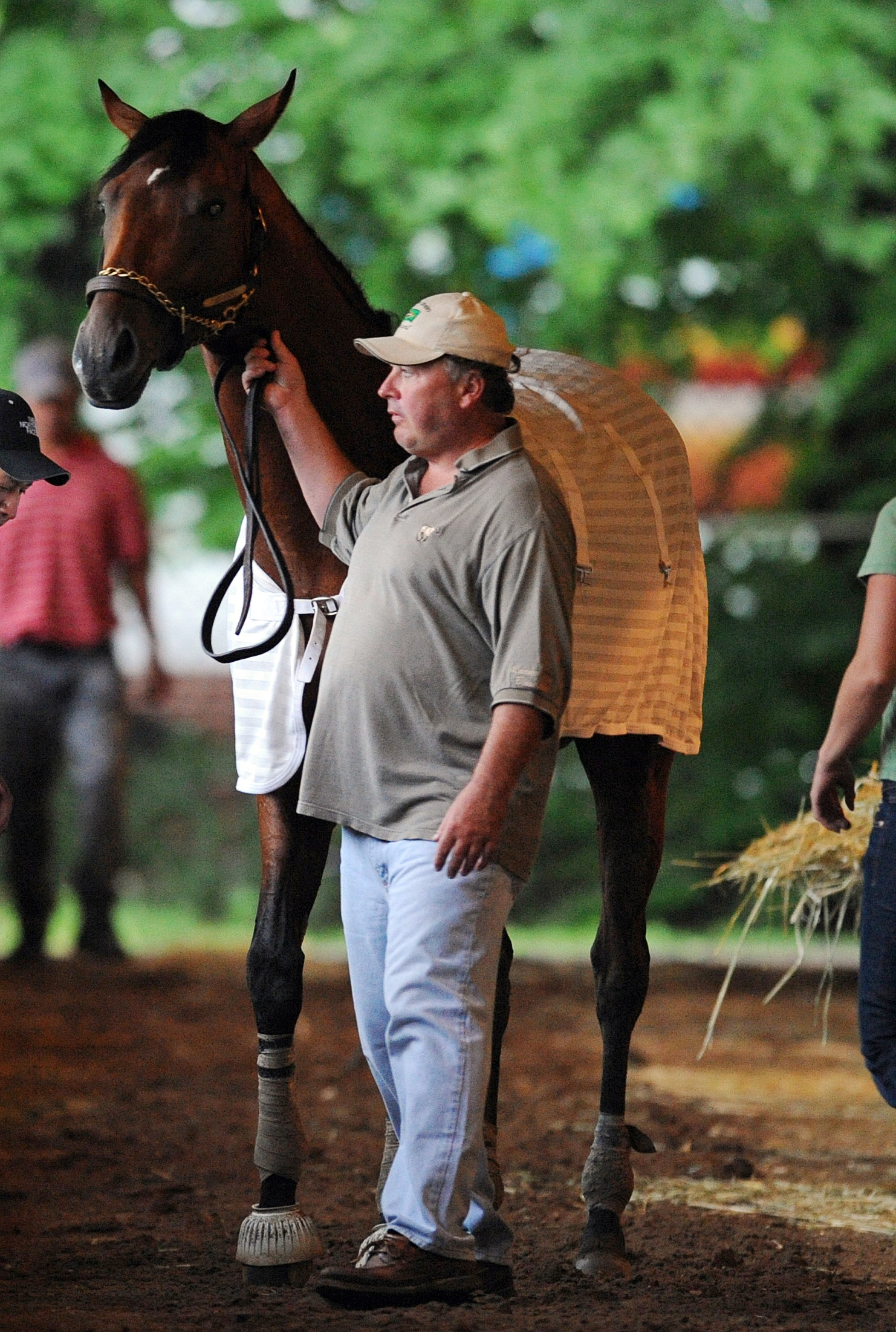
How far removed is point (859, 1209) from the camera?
16.0ft

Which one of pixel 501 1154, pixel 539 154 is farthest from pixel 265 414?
pixel 539 154

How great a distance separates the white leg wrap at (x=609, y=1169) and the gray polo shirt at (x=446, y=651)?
3.55 ft

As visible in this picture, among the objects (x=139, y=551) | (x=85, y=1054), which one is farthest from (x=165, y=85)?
(x=85, y=1054)

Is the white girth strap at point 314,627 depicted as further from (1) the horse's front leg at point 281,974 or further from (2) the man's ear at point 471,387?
(2) the man's ear at point 471,387

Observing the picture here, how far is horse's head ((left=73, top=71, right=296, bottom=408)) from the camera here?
147 inches

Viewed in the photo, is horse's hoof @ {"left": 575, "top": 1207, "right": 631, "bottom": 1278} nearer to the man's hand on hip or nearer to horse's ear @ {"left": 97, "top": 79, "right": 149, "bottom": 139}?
the man's hand on hip

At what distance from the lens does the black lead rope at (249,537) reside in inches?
157

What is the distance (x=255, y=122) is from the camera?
4.11m


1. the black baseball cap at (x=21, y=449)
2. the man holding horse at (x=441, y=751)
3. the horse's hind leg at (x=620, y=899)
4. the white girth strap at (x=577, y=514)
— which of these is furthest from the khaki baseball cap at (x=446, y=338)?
the horse's hind leg at (x=620, y=899)


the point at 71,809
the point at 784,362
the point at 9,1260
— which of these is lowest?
the point at 9,1260

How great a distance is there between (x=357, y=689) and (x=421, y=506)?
14.9 inches

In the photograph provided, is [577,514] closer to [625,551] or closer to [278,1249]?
[625,551]

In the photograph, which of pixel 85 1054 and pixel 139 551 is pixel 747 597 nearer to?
pixel 139 551

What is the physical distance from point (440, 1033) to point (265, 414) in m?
1.43
